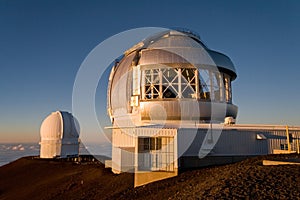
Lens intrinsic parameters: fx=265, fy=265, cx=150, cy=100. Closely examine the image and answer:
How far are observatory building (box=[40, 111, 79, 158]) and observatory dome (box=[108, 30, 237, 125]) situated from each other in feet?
45.7

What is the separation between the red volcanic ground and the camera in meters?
6.91

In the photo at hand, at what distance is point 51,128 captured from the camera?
103 ft

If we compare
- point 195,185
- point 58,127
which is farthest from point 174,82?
point 58,127

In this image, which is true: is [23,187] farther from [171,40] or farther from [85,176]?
[171,40]

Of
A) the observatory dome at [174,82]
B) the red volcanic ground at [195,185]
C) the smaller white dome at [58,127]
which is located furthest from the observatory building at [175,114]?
the smaller white dome at [58,127]

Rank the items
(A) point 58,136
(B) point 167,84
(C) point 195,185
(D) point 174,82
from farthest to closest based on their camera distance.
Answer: (A) point 58,136
(D) point 174,82
(B) point 167,84
(C) point 195,185

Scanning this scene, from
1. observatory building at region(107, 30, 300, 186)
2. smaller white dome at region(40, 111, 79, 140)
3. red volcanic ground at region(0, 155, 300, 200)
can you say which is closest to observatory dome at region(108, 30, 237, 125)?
observatory building at region(107, 30, 300, 186)

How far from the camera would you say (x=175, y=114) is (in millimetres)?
16891

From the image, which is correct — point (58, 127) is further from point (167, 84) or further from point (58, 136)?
point (167, 84)

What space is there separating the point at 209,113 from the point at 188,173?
23.4 ft

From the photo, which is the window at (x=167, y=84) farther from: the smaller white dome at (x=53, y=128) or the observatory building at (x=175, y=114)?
the smaller white dome at (x=53, y=128)

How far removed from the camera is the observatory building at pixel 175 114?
12.6 metres

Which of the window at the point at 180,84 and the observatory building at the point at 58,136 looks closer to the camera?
the window at the point at 180,84

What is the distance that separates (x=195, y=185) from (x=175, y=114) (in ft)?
27.4
